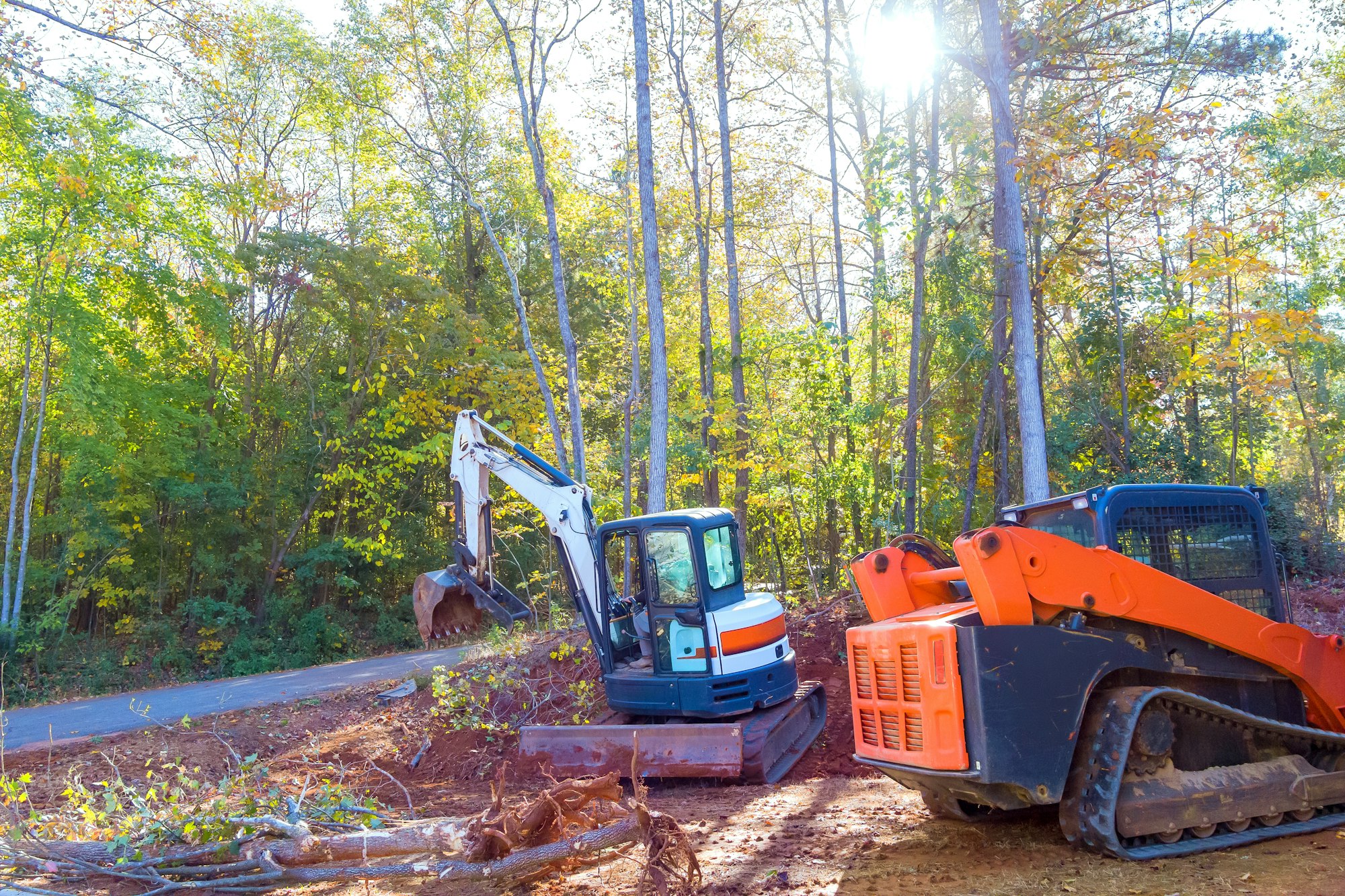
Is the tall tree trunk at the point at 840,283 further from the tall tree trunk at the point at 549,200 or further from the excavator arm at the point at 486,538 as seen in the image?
the excavator arm at the point at 486,538

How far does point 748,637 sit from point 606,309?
53.9ft

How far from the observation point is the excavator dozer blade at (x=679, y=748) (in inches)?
287

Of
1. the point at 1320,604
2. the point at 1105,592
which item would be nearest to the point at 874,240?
the point at 1320,604

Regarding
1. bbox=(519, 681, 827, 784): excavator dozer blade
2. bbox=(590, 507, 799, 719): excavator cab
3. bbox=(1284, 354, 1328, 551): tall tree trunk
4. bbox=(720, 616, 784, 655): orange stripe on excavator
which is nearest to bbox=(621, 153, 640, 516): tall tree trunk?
bbox=(590, 507, 799, 719): excavator cab

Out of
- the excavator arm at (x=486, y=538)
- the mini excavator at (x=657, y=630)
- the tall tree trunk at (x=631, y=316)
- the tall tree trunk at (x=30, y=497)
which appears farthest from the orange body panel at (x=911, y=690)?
the tall tree trunk at (x=30, y=497)

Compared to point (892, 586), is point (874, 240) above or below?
above

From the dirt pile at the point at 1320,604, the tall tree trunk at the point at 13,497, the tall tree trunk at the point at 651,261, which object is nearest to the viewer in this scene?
the dirt pile at the point at 1320,604

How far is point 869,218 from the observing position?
559 inches

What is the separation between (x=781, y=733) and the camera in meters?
7.88

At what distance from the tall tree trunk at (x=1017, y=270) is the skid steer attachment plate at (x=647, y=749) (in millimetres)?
5834

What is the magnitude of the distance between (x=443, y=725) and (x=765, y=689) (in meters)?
3.70

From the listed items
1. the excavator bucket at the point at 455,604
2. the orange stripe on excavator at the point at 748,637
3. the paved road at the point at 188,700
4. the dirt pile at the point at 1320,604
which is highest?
the excavator bucket at the point at 455,604

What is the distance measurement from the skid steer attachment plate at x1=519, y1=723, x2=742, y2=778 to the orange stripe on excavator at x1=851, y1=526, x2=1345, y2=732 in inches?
105

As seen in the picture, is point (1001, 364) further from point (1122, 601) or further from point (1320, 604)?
point (1122, 601)
